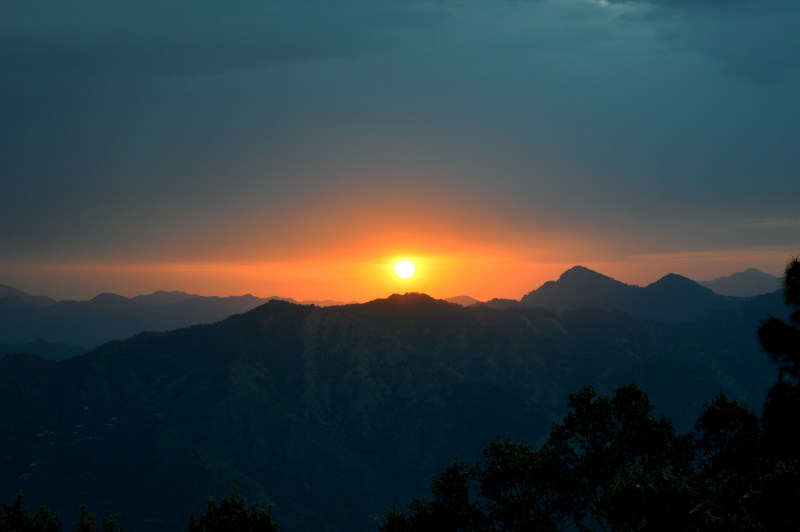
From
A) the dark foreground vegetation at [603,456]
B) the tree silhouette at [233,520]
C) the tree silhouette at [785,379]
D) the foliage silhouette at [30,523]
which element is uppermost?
the tree silhouette at [785,379]

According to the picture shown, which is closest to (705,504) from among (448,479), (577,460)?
(448,479)

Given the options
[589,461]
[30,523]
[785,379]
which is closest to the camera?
[785,379]

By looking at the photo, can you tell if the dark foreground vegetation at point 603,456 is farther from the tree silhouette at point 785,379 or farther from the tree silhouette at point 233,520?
the tree silhouette at point 233,520

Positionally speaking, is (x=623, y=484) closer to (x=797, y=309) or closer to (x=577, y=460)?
(x=797, y=309)

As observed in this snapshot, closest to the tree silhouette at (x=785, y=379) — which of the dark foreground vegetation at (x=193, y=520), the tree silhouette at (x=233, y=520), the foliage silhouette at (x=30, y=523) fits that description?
the dark foreground vegetation at (x=193, y=520)

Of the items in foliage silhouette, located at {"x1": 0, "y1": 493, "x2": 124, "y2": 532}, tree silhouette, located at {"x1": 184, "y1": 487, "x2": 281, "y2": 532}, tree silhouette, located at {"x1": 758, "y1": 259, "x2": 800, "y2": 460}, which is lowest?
tree silhouette, located at {"x1": 184, "y1": 487, "x2": 281, "y2": 532}

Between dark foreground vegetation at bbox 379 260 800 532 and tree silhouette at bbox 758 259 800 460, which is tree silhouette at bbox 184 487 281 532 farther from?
tree silhouette at bbox 758 259 800 460

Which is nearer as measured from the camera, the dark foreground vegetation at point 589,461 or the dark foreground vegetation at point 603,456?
the dark foreground vegetation at point 603,456

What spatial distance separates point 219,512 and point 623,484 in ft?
131

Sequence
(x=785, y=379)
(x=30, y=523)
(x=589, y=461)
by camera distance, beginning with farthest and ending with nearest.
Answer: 1. (x=589, y=461)
2. (x=30, y=523)
3. (x=785, y=379)

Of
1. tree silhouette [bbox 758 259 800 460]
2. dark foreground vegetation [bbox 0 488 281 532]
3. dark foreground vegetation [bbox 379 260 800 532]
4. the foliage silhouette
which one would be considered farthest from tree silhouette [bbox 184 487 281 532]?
tree silhouette [bbox 758 259 800 460]

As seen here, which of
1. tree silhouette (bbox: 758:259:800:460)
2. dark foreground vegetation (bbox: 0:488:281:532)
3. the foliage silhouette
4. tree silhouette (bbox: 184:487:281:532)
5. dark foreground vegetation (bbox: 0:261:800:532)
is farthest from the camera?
tree silhouette (bbox: 184:487:281:532)

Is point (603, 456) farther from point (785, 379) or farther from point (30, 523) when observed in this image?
point (30, 523)

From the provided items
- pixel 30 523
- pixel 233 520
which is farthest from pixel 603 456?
pixel 30 523
